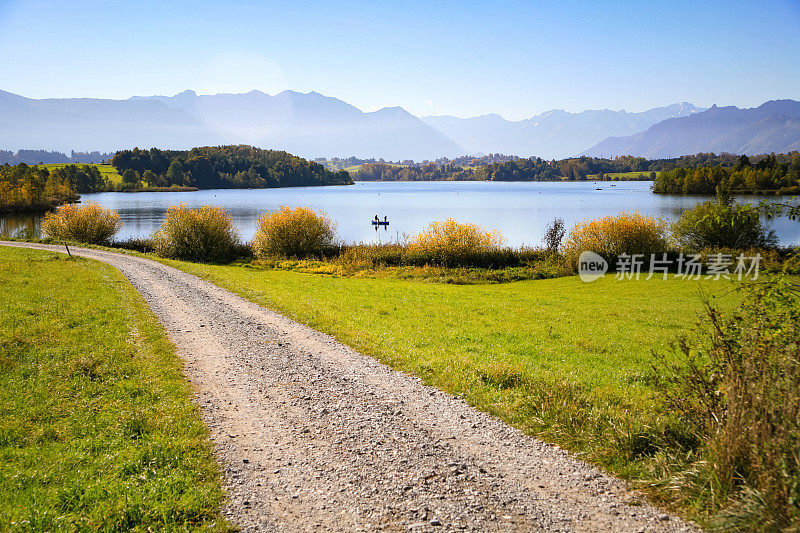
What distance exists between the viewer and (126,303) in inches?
702

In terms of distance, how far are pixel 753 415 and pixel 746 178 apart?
425ft

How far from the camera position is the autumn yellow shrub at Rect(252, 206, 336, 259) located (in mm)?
44094

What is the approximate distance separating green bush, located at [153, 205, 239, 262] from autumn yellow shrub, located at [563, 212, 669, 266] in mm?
31471

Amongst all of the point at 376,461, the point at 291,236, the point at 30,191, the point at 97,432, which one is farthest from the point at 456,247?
the point at 30,191

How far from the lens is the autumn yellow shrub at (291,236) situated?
44094 millimetres

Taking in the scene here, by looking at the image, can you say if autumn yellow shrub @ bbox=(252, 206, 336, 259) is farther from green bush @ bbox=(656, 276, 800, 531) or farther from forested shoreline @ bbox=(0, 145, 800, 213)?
forested shoreline @ bbox=(0, 145, 800, 213)

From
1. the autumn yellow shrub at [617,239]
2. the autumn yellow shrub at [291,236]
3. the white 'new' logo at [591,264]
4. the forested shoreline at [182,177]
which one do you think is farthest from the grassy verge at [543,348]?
the forested shoreline at [182,177]

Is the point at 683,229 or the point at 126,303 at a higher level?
the point at 683,229

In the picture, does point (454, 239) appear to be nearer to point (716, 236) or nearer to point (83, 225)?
point (716, 236)

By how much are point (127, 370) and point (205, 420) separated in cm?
346

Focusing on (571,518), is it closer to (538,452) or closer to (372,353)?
(538,452)

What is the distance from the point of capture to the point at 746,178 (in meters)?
108

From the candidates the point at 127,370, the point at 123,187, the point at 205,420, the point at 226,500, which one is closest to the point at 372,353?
the point at 205,420

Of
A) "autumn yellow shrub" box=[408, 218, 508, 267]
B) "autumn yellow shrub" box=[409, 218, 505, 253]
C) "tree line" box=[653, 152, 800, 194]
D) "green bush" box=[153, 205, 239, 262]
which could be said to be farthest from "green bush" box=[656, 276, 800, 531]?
"tree line" box=[653, 152, 800, 194]
